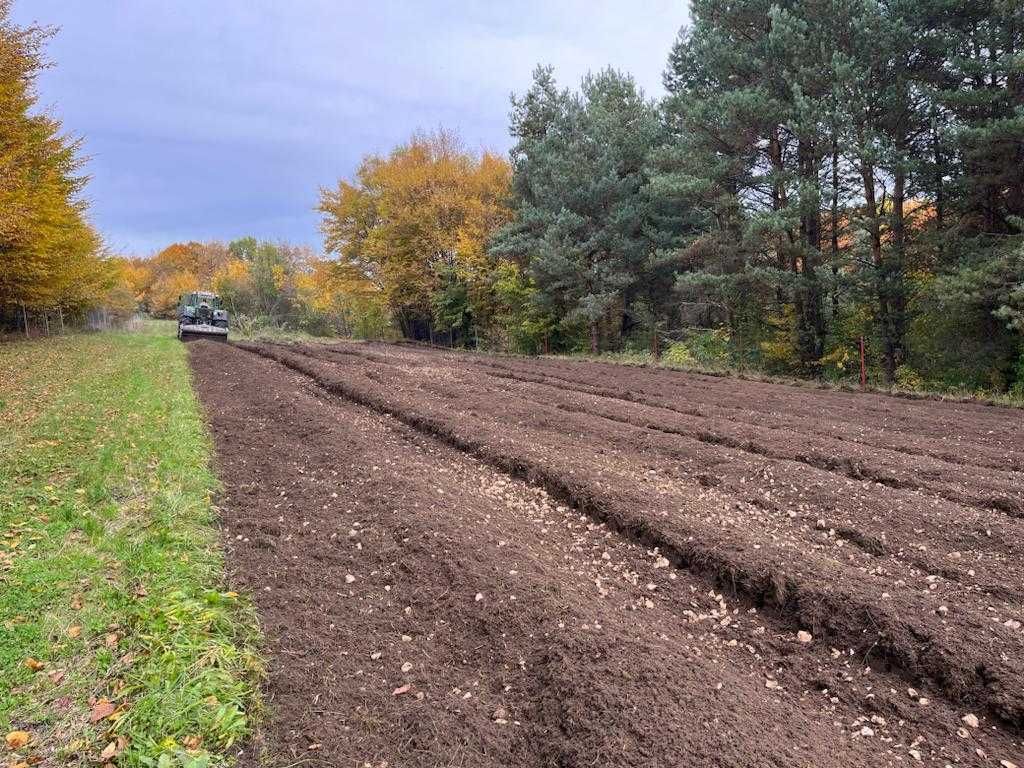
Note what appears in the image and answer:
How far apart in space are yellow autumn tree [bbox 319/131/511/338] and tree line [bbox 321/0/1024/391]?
4012 mm

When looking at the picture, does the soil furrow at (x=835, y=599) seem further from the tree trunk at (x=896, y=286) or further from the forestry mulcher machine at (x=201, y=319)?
the forestry mulcher machine at (x=201, y=319)

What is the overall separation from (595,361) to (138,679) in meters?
17.3

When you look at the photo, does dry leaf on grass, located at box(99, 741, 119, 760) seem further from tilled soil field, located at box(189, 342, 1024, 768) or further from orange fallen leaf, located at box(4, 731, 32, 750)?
tilled soil field, located at box(189, 342, 1024, 768)

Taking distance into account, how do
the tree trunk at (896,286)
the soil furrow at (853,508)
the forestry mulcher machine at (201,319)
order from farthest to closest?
the forestry mulcher machine at (201,319) < the tree trunk at (896,286) < the soil furrow at (853,508)

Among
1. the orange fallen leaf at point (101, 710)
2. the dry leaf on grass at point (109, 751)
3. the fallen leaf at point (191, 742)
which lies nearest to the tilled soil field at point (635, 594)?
the fallen leaf at point (191, 742)

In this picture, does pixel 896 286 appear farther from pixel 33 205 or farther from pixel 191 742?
pixel 33 205

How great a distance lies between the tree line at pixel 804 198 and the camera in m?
11.3

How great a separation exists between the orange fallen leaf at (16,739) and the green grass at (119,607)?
27 millimetres

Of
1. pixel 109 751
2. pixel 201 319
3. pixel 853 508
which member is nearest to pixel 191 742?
pixel 109 751

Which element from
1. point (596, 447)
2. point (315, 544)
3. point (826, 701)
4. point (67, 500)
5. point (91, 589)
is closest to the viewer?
point (826, 701)

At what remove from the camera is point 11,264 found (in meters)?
17.0

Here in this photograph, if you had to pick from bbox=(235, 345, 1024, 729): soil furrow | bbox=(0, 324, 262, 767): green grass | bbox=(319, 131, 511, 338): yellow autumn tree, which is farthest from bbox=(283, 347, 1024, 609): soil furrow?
bbox=(319, 131, 511, 338): yellow autumn tree

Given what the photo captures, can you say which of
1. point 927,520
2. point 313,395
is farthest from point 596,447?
point 313,395

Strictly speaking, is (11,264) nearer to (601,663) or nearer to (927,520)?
(601,663)
